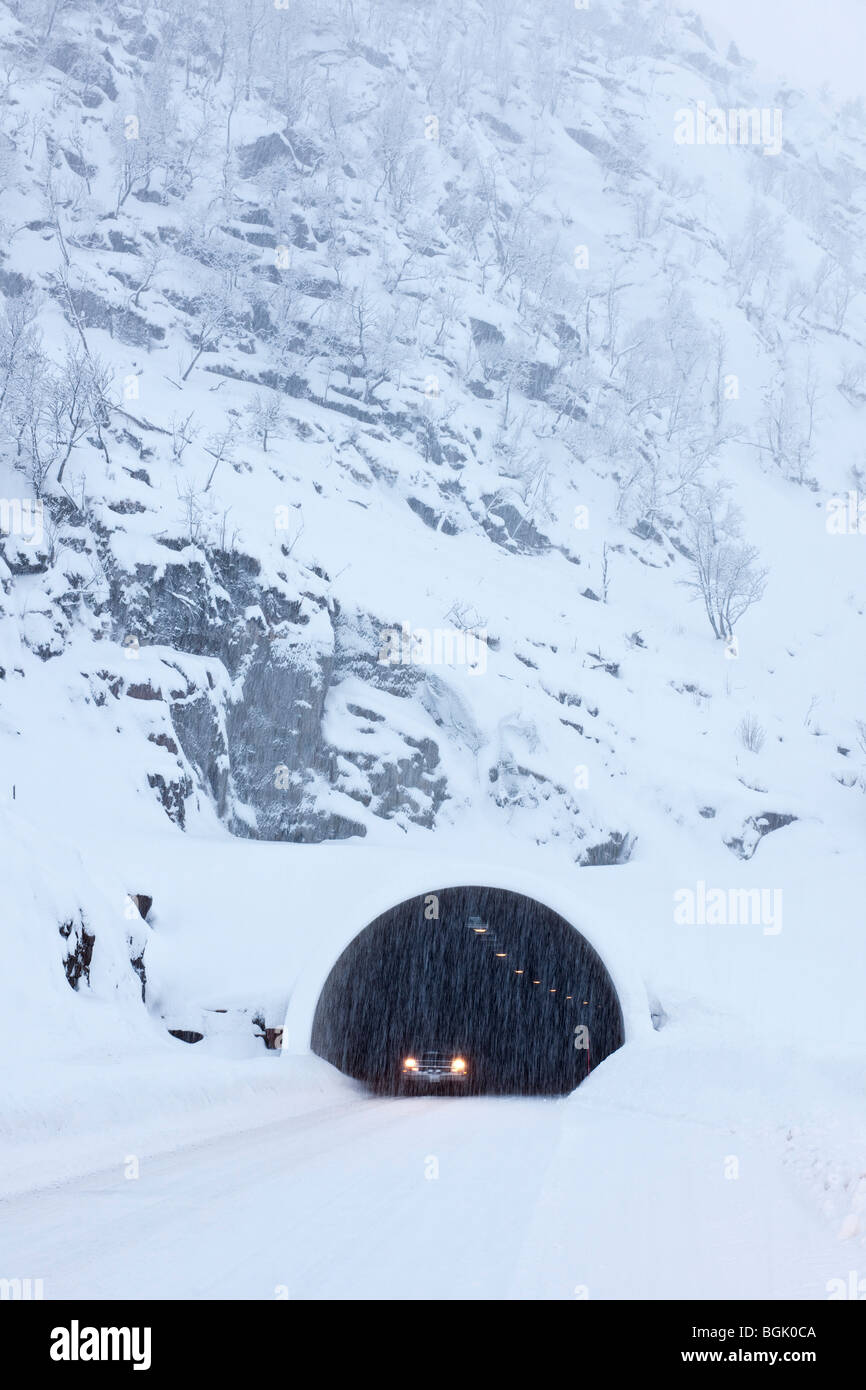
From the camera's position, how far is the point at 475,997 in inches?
1405

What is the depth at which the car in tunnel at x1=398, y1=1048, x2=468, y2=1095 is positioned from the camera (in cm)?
2109

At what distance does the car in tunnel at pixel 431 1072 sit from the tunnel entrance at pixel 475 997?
0.21 m

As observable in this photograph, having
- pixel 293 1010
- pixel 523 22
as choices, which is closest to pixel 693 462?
pixel 293 1010

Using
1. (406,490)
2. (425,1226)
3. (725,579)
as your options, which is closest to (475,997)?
(725,579)

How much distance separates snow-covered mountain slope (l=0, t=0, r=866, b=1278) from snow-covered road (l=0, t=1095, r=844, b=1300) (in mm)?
1785

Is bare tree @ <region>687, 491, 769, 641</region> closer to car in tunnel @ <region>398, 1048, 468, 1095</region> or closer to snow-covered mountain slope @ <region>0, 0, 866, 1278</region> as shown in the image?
snow-covered mountain slope @ <region>0, 0, 866, 1278</region>

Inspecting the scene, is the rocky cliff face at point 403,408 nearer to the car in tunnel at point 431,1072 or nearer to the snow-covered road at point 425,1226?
the car in tunnel at point 431,1072

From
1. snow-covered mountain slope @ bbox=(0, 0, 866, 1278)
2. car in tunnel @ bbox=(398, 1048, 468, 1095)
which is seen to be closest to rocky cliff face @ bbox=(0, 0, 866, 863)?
snow-covered mountain slope @ bbox=(0, 0, 866, 1278)

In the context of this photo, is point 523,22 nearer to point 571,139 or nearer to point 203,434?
point 571,139

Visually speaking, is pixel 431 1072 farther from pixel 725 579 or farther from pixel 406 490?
pixel 725 579

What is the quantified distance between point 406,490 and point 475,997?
23.6 m

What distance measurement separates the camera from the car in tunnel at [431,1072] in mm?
21094

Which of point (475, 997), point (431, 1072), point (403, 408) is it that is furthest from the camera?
point (403, 408)
